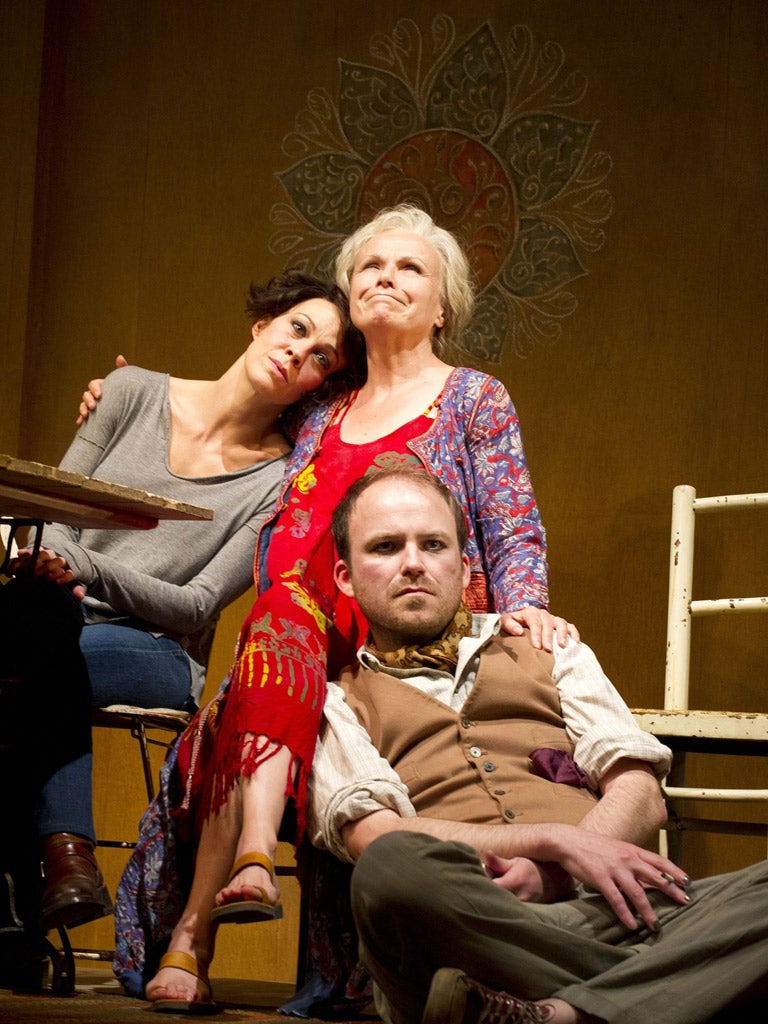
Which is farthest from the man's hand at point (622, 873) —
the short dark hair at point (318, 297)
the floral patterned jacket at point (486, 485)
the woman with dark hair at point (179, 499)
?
the short dark hair at point (318, 297)

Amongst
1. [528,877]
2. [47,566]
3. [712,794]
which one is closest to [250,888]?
[528,877]

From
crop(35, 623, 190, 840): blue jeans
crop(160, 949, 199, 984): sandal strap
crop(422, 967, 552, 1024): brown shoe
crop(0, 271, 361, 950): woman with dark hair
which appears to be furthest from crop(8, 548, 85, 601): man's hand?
crop(422, 967, 552, 1024): brown shoe

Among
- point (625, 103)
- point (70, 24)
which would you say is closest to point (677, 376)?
point (625, 103)

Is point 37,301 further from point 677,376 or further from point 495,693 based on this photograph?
point 495,693

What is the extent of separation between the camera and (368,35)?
3836mm

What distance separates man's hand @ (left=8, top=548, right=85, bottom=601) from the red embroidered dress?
0.34 m

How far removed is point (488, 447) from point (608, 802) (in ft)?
2.75

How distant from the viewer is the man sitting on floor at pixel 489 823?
135 centimetres

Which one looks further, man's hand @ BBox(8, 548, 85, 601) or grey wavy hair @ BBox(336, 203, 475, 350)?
grey wavy hair @ BBox(336, 203, 475, 350)

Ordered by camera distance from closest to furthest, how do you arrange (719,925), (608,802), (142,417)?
(719,925) → (608,802) → (142,417)

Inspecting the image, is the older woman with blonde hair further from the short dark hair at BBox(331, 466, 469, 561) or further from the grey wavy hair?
the short dark hair at BBox(331, 466, 469, 561)

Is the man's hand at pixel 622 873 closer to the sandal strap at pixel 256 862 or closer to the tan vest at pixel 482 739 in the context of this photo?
the tan vest at pixel 482 739

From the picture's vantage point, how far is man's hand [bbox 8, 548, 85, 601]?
2049 mm

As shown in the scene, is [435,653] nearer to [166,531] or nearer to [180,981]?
[180,981]
